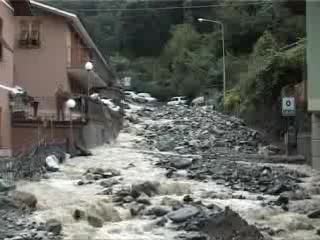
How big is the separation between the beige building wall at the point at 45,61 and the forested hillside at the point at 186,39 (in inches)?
496

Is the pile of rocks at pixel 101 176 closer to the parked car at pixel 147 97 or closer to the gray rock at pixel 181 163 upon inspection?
the gray rock at pixel 181 163

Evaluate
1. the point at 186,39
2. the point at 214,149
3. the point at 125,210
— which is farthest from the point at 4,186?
the point at 186,39

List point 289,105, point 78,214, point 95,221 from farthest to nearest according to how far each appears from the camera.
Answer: point 289,105
point 78,214
point 95,221

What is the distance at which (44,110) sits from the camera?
107ft

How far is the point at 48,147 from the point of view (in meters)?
25.2

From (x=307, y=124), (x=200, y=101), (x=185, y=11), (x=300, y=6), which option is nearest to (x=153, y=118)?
(x=200, y=101)

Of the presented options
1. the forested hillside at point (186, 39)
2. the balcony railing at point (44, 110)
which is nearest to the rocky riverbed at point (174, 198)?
the balcony railing at point (44, 110)

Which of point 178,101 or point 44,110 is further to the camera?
point 178,101

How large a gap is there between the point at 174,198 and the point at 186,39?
7230 cm

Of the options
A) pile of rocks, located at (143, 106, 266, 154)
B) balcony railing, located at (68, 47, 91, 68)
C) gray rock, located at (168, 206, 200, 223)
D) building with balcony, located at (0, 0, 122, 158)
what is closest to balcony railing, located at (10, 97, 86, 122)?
building with balcony, located at (0, 0, 122, 158)

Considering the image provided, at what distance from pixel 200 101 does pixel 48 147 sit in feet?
161

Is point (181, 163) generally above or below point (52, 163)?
below

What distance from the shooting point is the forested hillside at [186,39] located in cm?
6744

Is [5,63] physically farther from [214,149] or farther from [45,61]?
[214,149]
